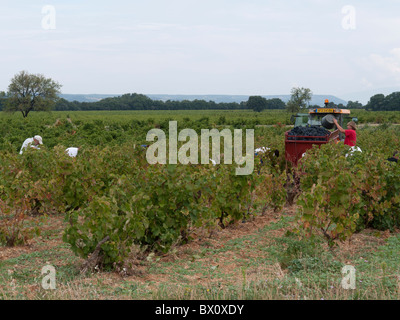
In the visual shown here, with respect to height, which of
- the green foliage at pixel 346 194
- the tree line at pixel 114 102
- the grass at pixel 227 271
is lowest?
the grass at pixel 227 271

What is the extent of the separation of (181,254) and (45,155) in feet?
11.8

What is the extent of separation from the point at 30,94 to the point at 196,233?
6314 cm

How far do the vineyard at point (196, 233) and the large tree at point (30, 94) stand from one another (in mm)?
58445

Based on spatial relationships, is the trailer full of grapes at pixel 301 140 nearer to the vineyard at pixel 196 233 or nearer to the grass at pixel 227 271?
the vineyard at pixel 196 233

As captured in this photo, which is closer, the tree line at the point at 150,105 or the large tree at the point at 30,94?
the large tree at the point at 30,94

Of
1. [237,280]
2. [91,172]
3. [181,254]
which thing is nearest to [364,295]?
[237,280]

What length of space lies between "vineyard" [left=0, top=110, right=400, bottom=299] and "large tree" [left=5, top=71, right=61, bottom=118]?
192ft

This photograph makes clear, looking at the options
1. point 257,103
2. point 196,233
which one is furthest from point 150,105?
point 196,233

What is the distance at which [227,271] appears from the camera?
521 centimetres

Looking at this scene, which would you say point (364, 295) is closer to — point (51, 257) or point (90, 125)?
point (51, 257)

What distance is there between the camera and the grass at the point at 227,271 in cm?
419

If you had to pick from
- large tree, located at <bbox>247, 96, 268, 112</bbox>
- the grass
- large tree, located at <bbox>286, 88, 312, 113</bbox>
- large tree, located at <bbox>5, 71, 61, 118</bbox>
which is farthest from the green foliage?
large tree, located at <bbox>247, 96, 268, 112</bbox>

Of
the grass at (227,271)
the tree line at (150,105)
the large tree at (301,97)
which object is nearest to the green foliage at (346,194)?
the grass at (227,271)

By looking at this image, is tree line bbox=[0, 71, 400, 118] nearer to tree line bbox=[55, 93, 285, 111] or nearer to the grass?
tree line bbox=[55, 93, 285, 111]
